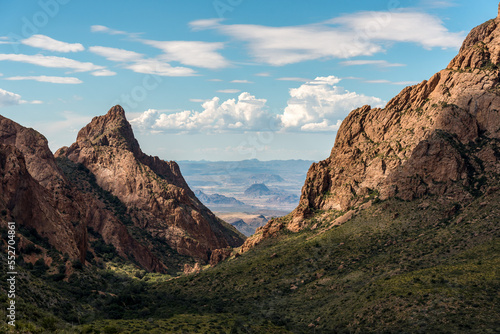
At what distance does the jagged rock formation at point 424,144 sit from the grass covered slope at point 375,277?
8.18 m

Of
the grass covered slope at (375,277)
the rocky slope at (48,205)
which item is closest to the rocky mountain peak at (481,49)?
the grass covered slope at (375,277)

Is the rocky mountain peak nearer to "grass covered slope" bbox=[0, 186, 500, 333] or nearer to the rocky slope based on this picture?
"grass covered slope" bbox=[0, 186, 500, 333]

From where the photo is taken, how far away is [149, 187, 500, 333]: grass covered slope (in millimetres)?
76125

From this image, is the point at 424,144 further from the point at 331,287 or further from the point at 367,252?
the point at 331,287

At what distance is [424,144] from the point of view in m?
136

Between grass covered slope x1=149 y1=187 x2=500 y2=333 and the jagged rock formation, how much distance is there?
26.8ft

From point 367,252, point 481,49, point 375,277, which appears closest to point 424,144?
point 481,49

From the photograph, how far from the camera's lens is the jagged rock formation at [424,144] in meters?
128

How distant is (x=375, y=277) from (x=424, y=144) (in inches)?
2149

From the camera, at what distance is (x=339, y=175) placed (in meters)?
162

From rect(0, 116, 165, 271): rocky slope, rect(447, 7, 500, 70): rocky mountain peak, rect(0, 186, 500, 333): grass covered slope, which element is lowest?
rect(0, 186, 500, 333): grass covered slope

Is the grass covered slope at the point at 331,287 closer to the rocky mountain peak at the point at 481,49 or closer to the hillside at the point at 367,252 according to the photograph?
the hillside at the point at 367,252

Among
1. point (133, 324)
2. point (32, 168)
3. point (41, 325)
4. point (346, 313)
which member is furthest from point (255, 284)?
point (32, 168)

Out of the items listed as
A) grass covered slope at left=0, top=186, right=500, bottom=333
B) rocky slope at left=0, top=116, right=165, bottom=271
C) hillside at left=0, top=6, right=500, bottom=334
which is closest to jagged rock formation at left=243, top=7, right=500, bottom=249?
hillside at left=0, top=6, right=500, bottom=334
